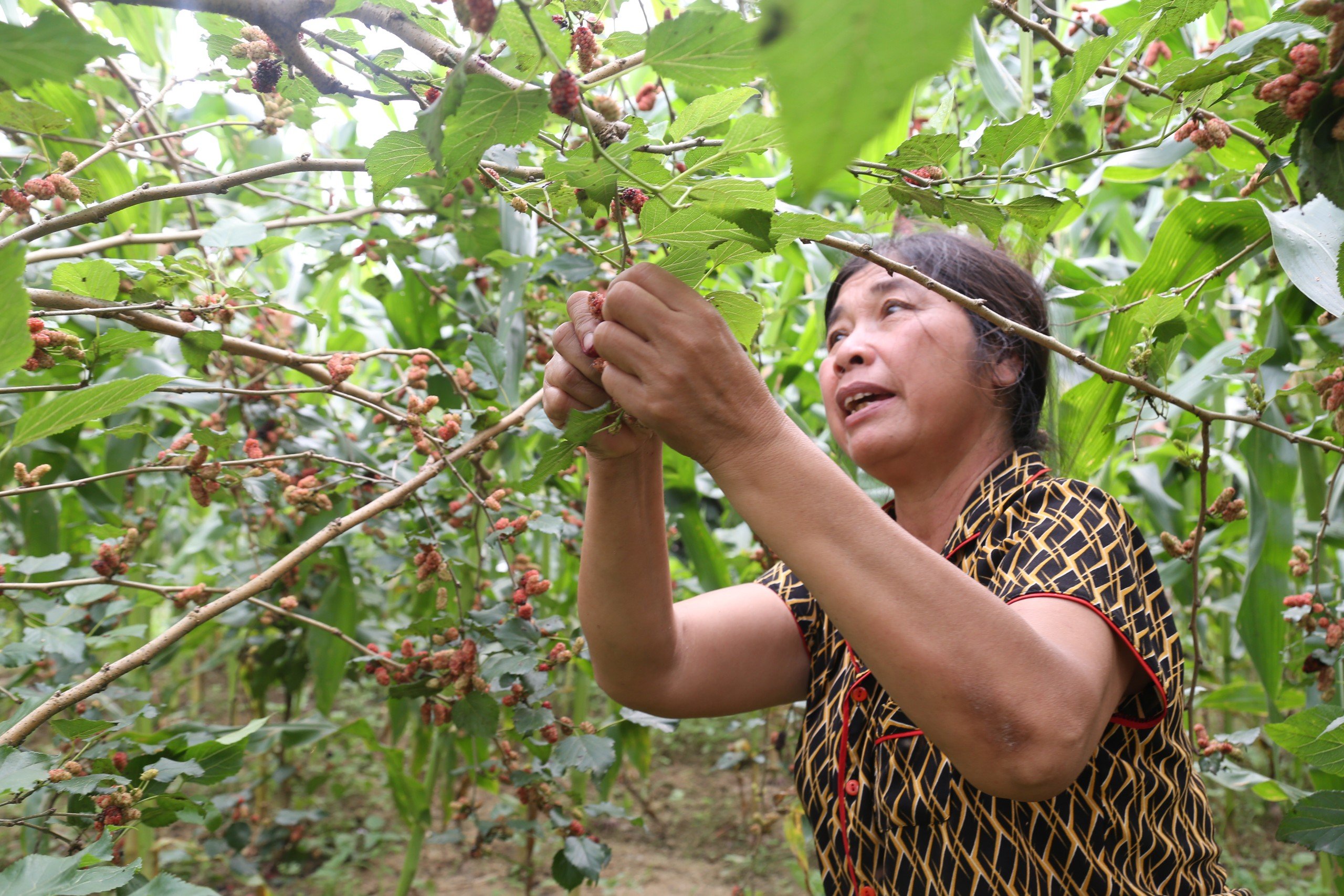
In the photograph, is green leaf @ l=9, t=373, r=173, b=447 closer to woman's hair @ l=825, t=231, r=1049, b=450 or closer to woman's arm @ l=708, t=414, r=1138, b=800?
woman's arm @ l=708, t=414, r=1138, b=800

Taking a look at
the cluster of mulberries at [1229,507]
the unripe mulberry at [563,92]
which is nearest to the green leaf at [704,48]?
the unripe mulberry at [563,92]

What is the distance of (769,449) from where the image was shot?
72 cm

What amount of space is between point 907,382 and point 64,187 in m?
0.96

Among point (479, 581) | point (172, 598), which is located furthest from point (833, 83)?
point (479, 581)

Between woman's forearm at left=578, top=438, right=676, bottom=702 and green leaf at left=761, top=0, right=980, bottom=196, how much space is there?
2.55 ft

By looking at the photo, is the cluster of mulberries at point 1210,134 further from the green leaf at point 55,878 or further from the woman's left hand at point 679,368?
the green leaf at point 55,878

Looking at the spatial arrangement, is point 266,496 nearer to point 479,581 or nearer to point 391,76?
point 479,581

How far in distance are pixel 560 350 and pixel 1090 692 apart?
0.59m

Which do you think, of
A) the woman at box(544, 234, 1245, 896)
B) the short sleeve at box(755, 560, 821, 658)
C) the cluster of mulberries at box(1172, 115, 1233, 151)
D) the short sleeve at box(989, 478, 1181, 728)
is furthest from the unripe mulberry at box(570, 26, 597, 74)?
the short sleeve at box(755, 560, 821, 658)

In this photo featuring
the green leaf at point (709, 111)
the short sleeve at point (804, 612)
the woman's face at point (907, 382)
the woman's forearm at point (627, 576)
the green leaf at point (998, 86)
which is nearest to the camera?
the green leaf at point (709, 111)

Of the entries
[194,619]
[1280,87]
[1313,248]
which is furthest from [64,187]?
[1313,248]

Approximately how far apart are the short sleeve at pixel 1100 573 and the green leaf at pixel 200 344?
0.93 meters

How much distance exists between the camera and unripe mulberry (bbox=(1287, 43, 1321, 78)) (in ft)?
1.93

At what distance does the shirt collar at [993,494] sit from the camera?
3.53ft
